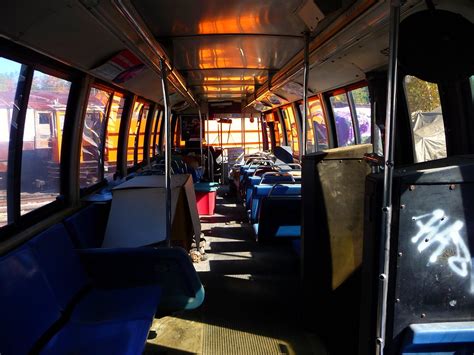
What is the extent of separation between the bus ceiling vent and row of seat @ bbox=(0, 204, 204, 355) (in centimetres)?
195

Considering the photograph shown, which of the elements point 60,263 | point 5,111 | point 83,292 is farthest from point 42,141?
point 83,292

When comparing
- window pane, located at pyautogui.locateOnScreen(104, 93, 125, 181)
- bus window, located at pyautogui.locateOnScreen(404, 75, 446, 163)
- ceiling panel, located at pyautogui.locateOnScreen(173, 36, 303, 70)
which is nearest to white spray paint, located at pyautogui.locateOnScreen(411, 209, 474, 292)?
bus window, located at pyautogui.locateOnScreen(404, 75, 446, 163)

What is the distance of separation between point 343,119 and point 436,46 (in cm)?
520

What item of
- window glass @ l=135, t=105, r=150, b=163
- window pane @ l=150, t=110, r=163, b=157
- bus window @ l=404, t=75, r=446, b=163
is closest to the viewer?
bus window @ l=404, t=75, r=446, b=163

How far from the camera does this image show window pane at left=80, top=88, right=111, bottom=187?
15.7 feet

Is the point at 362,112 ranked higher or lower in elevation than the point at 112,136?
higher

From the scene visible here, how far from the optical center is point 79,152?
161 inches

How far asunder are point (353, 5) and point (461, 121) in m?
1.59

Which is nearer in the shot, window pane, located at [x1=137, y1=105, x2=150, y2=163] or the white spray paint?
the white spray paint

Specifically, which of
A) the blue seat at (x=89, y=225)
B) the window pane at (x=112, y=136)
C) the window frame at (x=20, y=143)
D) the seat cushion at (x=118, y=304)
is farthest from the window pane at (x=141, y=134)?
the seat cushion at (x=118, y=304)

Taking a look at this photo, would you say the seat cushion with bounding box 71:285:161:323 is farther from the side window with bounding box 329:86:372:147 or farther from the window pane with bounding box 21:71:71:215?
the side window with bounding box 329:86:372:147

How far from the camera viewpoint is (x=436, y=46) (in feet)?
6.66

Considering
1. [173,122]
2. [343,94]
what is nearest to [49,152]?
A: [343,94]

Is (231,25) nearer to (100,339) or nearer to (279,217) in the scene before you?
(279,217)
